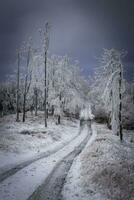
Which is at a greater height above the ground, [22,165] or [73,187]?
[22,165]

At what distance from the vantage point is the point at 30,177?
730 inches

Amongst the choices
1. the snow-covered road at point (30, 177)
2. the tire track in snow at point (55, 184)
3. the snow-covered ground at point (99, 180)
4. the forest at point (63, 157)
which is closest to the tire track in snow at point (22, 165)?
the forest at point (63, 157)

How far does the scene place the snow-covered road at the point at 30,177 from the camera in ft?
49.9

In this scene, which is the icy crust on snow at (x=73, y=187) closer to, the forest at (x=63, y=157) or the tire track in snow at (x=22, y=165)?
the forest at (x=63, y=157)

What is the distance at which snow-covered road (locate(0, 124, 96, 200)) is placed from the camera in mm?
15211

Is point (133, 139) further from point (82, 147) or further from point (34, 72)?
point (34, 72)

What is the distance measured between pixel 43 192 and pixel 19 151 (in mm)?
11522

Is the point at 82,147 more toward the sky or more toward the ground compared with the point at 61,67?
more toward the ground

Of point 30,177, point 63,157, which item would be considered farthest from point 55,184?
point 63,157

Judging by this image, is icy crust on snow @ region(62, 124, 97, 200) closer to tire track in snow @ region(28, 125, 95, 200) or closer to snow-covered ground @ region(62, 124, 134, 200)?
snow-covered ground @ region(62, 124, 134, 200)

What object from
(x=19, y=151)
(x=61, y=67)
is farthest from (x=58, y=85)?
(x=19, y=151)

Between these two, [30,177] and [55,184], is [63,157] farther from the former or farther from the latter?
[55,184]

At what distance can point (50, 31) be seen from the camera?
4634 cm

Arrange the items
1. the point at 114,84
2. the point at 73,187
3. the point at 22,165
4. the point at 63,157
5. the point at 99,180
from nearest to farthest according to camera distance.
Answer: the point at 73,187
the point at 99,180
the point at 22,165
the point at 63,157
the point at 114,84
